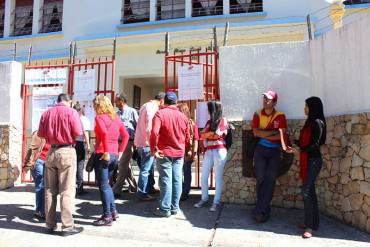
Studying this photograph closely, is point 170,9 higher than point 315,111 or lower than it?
higher

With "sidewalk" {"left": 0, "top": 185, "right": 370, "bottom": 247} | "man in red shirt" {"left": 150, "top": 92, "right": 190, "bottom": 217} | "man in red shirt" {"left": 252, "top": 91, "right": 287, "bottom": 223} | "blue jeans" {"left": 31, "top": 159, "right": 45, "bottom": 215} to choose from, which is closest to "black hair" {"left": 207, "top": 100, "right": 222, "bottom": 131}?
"man in red shirt" {"left": 150, "top": 92, "right": 190, "bottom": 217}

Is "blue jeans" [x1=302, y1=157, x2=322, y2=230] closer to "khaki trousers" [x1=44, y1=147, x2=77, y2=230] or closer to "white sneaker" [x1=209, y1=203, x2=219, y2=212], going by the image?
"white sneaker" [x1=209, y1=203, x2=219, y2=212]

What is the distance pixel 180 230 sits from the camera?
4.68 m

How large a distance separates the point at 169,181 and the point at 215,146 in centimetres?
87

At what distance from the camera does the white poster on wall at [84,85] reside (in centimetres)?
687

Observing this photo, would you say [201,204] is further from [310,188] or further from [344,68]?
[344,68]

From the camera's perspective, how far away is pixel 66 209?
4484 mm

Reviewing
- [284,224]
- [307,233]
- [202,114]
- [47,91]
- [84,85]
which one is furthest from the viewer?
[47,91]

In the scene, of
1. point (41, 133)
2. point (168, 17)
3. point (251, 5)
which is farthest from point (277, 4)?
point (41, 133)

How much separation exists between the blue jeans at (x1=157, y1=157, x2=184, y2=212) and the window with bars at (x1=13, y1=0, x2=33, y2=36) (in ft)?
35.9

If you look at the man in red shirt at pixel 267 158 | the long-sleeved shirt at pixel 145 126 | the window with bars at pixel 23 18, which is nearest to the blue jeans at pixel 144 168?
the long-sleeved shirt at pixel 145 126

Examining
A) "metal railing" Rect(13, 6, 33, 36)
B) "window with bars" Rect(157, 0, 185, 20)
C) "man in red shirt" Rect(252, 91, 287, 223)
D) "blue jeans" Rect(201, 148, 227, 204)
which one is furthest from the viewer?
"metal railing" Rect(13, 6, 33, 36)

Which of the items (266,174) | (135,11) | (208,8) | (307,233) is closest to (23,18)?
(135,11)

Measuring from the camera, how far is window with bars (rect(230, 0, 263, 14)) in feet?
37.7
